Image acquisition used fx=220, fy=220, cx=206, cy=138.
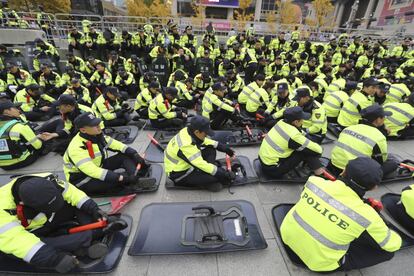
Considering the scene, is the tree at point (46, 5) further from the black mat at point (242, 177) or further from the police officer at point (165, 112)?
the black mat at point (242, 177)

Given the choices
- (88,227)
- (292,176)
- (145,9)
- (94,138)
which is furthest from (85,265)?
(145,9)

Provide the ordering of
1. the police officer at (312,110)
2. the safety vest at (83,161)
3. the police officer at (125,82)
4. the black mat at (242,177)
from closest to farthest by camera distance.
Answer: the safety vest at (83,161) < the black mat at (242,177) < the police officer at (312,110) < the police officer at (125,82)

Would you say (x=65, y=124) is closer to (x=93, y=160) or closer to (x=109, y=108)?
(x=109, y=108)

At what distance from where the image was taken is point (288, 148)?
336cm

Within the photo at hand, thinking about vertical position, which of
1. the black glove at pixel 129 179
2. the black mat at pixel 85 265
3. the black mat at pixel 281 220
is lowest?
the black mat at pixel 85 265

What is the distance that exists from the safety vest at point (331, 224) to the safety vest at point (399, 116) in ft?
13.3

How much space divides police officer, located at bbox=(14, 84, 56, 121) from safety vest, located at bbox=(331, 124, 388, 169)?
7.07m

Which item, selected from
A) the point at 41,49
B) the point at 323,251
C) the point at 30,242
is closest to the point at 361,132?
the point at 323,251

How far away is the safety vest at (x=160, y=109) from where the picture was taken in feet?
17.3

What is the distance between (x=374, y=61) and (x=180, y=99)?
947 centimetres

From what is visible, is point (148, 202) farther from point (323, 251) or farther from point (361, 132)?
point (361, 132)

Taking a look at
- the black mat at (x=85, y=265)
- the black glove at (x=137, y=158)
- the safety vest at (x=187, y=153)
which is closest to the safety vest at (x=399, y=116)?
the safety vest at (x=187, y=153)

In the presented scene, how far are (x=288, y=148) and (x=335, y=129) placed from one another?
3.02m

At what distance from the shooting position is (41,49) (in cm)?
854
